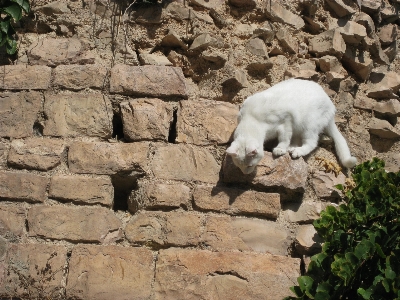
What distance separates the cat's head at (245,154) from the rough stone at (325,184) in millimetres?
435

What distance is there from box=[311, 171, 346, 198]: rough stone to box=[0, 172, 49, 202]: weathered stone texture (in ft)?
5.72

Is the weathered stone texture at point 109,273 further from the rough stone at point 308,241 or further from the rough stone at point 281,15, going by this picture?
the rough stone at point 281,15

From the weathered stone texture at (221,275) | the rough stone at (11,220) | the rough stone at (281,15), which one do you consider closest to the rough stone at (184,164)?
the weathered stone texture at (221,275)

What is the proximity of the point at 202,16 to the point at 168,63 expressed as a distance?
1.49 ft

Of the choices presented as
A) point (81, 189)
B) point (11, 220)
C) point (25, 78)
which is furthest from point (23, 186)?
point (25, 78)

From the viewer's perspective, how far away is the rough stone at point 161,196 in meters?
4.13

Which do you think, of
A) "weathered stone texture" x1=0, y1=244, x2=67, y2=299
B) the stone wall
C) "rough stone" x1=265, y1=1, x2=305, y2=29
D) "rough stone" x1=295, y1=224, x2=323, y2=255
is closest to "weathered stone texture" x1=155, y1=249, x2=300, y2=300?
the stone wall

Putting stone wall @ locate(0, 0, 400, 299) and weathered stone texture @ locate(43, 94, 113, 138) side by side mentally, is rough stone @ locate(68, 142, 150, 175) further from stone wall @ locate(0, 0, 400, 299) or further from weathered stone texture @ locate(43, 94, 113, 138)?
weathered stone texture @ locate(43, 94, 113, 138)

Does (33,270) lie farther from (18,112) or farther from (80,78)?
(80,78)

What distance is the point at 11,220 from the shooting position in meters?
4.08

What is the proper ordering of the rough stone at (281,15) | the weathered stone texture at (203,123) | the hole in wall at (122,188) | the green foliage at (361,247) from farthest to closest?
the rough stone at (281,15) < the weathered stone texture at (203,123) < the hole in wall at (122,188) < the green foliage at (361,247)

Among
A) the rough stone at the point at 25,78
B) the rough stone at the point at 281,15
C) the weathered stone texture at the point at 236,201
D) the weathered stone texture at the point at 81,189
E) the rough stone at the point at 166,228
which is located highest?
the rough stone at the point at 281,15

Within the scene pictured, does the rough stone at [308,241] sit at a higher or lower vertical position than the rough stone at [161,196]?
lower

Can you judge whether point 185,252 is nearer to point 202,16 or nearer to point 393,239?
point 393,239
